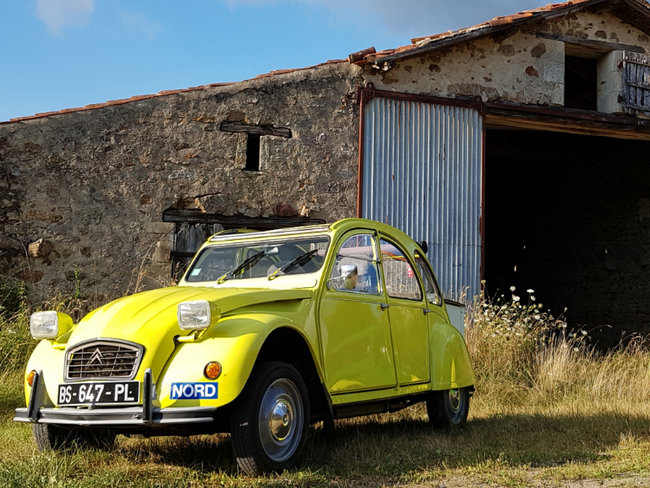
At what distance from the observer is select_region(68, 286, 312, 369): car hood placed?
4.35 metres

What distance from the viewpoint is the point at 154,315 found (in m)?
4.50

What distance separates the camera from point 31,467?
431 centimetres

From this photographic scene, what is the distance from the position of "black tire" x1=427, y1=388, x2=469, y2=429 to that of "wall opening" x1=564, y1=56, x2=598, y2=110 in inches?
329

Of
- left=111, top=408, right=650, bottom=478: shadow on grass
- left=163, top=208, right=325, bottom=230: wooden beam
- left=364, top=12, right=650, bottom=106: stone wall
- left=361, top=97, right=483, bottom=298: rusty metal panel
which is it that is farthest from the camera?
left=364, top=12, right=650, bottom=106: stone wall

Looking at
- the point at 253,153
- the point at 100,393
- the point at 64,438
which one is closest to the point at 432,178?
the point at 253,153

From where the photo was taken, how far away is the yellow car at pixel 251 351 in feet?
13.9

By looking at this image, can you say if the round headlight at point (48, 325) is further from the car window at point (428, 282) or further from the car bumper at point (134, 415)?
the car window at point (428, 282)

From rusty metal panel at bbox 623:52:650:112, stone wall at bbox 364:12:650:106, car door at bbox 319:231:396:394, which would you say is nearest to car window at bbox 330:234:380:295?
car door at bbox 319:231:396:394

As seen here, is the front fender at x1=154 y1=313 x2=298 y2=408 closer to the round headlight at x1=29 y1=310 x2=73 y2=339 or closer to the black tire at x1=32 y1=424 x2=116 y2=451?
the black tire at x1=32 y1=424 x2=116 y2=451

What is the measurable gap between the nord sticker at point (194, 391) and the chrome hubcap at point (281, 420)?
35cm

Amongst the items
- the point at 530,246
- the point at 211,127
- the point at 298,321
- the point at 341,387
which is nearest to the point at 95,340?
the point at 298,321

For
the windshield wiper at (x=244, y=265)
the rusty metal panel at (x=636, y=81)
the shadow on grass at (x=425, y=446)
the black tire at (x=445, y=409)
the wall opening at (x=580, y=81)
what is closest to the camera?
the shadow on grass at (x=425, y=446)

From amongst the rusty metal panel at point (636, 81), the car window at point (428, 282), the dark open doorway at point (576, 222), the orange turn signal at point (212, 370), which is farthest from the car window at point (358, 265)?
the dark open doorway at point (576, 222)

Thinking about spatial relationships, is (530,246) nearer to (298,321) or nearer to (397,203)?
(397,203)
